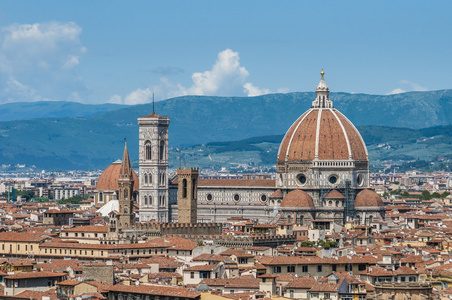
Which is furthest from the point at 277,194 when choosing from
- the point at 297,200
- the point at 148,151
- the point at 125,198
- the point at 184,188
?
the point at 125,198

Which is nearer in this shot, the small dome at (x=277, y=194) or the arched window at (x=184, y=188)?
the arched window at (x=184, y=188)

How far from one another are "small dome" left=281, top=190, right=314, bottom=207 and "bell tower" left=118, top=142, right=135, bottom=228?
15.5 metres

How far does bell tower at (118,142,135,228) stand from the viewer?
11149 centimetres

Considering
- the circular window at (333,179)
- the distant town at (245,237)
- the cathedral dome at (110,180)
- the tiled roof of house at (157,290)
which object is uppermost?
the cathedral dome at (110,180)

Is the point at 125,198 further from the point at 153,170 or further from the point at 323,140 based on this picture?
the point at 323,140

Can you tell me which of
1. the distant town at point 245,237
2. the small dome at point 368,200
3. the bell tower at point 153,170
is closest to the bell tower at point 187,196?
the distant town at point 245,237

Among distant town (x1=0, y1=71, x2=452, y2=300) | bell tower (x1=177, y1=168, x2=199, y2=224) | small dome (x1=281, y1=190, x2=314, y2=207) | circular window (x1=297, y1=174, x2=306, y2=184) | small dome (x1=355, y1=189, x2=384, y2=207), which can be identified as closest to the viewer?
distant town (x1=0, y1=71, x2=452, y2=300)

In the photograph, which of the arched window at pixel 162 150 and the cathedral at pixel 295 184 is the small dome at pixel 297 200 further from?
the arched window at pixel 162 150

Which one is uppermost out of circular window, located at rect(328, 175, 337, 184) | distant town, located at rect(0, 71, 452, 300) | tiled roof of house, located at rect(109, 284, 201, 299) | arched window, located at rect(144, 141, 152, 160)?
arched window, located at rect(144, 141, 152, 160)

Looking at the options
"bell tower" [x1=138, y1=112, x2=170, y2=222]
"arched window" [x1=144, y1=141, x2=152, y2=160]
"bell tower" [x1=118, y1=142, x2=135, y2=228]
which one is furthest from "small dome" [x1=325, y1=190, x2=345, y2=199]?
"bell tower" [x1=118, y1=142, x2=135, y2=228]

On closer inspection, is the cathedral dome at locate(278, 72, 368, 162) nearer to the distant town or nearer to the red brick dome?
the red brick dome

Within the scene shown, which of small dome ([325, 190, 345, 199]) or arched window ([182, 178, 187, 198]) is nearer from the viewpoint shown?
arched window ([182, 178, 187, 198])

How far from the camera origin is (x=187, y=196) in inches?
4828

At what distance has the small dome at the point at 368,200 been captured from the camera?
5037 inches
